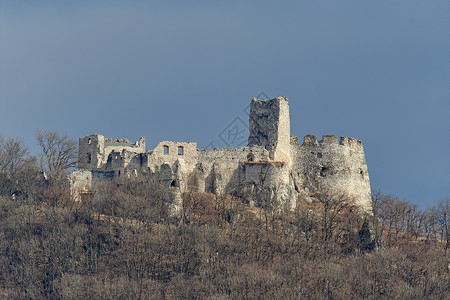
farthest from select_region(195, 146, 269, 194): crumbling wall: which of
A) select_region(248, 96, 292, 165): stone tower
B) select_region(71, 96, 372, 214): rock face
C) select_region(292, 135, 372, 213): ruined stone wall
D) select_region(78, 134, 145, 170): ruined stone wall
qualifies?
select_region(78, 134, 145, 170): ruined stone wall

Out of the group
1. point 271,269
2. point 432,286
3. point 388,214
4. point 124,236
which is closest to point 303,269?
point 271,269

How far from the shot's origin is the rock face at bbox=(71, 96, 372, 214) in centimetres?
7169

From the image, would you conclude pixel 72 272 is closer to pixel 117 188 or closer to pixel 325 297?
pixel 117 188

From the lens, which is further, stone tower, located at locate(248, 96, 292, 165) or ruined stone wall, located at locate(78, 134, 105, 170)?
stone tower, located at locate(248, 96, 292, 165)

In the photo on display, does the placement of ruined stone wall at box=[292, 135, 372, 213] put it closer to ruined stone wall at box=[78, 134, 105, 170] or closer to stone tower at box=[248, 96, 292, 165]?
stone tower at box=[248, 96, 292, 165]

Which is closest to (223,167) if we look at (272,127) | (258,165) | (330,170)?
(258,165)

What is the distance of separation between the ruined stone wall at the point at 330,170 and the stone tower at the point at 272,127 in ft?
5.27

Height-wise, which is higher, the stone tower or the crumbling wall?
the stone tower

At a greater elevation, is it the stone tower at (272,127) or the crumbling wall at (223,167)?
the stone tower at (272,127)

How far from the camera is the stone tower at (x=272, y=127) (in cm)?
7538

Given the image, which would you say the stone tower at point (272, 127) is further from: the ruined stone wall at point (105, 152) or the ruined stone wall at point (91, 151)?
the ruined stone wall at point (91, 151)

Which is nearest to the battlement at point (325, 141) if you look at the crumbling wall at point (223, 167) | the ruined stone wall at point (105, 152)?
the crumbling wall at point (223, 167)

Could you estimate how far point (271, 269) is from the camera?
62719 millimetres

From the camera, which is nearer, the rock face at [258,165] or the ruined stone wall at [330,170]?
the rock face at [258,165]
